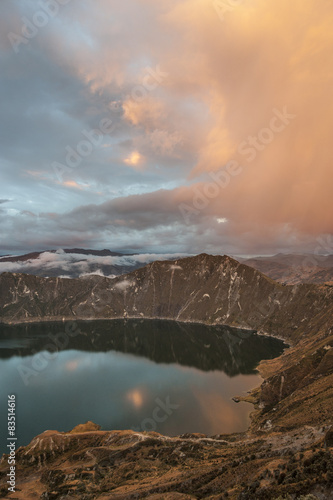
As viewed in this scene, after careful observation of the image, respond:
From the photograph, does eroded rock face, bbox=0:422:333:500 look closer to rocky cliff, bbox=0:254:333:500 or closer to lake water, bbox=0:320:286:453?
rocky cliff, bbox=0:254:333:500

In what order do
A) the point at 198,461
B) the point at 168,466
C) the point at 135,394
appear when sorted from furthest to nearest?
the point at 135,394 < the point at 168,466 < the point at 198,461

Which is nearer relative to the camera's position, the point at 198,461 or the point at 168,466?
the point at 198,461

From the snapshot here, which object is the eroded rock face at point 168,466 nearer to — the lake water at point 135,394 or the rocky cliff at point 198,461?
the rocky cliff at point 198,461

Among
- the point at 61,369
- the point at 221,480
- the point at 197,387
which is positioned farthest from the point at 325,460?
the point at 61,369

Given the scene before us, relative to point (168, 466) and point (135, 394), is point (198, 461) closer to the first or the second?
point (168, 466)

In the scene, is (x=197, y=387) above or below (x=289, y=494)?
below

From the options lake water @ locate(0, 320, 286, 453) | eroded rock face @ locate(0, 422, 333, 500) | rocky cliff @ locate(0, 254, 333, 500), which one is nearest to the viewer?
eroded rock face @ locate(0, 422, 333, 500)

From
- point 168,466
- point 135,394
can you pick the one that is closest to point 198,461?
point 168,466

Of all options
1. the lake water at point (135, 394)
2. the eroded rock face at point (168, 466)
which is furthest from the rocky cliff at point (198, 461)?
the lake water at point (135, 394)

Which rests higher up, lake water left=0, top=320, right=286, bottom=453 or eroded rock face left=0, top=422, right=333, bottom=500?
eroded rock face left=0, top=422, right=333, bottom=500

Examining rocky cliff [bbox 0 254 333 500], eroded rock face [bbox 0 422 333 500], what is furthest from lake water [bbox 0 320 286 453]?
eroded rock face [bbox 0 422 333 500]

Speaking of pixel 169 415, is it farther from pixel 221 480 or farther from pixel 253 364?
pixel 253 364
